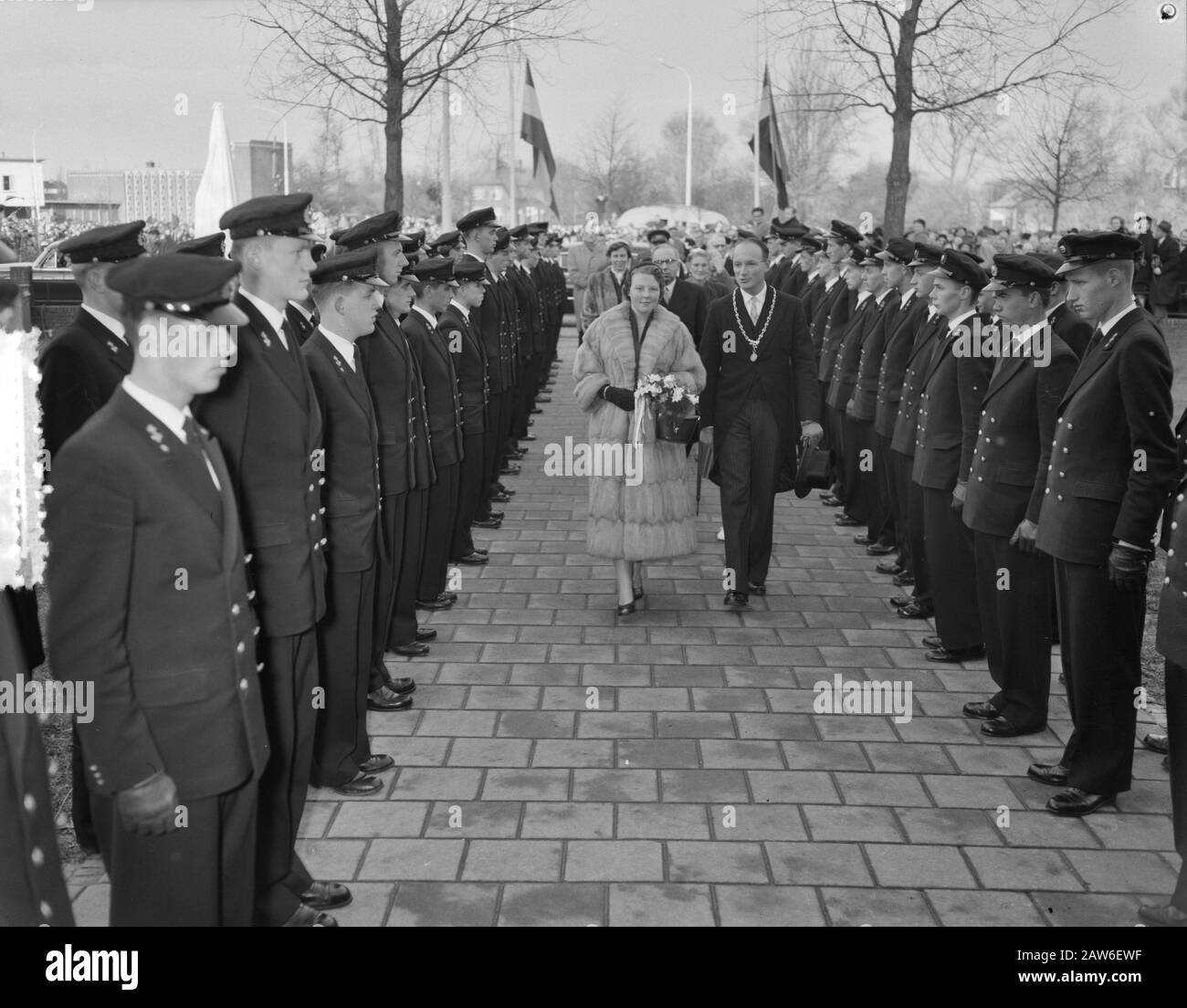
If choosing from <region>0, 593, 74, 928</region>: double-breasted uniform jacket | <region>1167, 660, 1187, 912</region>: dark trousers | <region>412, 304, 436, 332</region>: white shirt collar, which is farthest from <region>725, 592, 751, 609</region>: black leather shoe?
<region>0, 593, 74, 928</region>: double-breasted uniform jacket

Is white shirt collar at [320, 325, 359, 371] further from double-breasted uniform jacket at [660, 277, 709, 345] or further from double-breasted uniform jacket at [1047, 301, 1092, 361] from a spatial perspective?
double-breasted uniform jacket at [660, 277, 709, 345]

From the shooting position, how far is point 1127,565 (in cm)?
522

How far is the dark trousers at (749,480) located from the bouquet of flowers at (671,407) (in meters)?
0.77

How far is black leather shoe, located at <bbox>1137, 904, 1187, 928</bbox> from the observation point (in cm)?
446

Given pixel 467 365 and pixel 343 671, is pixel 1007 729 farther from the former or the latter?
pixel 467 365

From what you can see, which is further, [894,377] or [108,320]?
[894,377]

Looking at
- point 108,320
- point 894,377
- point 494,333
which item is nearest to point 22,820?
point 108,320

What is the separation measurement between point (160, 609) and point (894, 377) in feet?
23.1

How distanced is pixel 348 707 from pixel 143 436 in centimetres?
261

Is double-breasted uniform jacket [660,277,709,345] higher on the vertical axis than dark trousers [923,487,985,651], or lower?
higher

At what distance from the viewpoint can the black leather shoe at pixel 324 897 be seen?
4.57 meters

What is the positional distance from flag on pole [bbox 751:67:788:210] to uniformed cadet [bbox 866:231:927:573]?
39.5 ft
